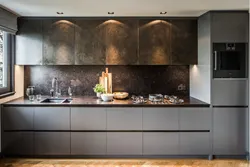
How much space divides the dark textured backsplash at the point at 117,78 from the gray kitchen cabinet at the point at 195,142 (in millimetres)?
1078

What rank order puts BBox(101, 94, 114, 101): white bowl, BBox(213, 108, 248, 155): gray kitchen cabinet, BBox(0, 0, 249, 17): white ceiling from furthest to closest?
BBox(101, 94, 114, 101): white bowl < BBox(213, 108, 248, 155): gray kitchen cabinet < BBox(0, 0, 249, 17): white ceiling

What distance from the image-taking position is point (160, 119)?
160 inches

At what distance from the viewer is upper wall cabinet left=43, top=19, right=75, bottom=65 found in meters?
4.50

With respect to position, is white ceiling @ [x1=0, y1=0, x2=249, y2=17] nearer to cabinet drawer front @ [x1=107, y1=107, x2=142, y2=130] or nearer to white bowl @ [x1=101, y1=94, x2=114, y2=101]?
white bowl @ [x1=101, y1=94, x2=114, y2=101]

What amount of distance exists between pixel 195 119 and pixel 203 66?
81 cm

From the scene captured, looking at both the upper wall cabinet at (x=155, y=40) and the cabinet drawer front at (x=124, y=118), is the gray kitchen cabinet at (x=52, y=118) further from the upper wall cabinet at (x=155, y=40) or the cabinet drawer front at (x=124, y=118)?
the upper wall cabinet at (x=155, y=40)

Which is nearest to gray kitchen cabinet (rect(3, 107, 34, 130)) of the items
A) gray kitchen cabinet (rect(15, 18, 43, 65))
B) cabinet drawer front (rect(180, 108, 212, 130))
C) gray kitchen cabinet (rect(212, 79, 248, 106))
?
gray kitchen cabinet (rect(15, 18, 43, 65))

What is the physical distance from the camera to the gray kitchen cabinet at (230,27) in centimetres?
399

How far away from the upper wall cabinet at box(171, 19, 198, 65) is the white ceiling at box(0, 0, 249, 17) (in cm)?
23

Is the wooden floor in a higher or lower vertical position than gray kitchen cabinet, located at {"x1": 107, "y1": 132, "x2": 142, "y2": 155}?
lower

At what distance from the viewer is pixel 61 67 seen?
4953 mm

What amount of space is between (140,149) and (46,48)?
2157 mm

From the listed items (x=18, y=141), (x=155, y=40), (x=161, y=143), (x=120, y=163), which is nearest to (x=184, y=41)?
(x=155, y=40)

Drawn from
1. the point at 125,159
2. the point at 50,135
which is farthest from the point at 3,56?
the point at 125,159
